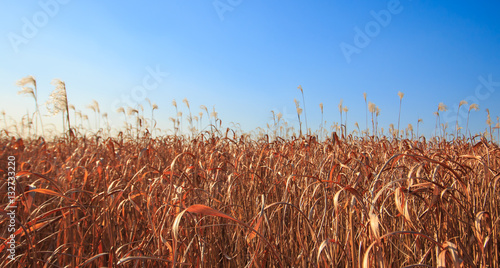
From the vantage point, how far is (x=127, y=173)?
2340mm

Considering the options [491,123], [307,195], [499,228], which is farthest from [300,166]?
[491,123]

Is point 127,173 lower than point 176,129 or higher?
lower

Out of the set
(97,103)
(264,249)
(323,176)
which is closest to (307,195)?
(323,176)

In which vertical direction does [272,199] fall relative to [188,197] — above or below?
below

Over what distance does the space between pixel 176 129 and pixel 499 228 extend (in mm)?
5296

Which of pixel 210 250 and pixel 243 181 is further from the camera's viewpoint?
pixel 243 181

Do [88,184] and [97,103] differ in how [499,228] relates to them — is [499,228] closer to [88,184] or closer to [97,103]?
[88,184]

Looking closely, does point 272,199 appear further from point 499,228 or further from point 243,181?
point 499,228

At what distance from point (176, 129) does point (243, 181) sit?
4.24 meters

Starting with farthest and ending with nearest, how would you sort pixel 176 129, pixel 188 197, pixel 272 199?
1. pixel 176 129
2. pixel 272 199
3. pixel 188 197

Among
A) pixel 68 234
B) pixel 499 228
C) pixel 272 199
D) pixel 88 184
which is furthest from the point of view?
pixel 88 184

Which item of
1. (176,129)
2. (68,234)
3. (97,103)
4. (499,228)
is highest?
A: (97,103)

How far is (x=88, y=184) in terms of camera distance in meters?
2.28

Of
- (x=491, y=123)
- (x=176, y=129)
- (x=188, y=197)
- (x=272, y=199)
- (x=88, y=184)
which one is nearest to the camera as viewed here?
(x=188, y=197)
